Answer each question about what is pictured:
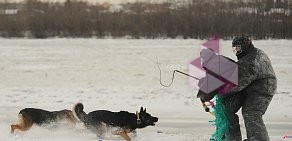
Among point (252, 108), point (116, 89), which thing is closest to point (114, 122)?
point (252, 108)

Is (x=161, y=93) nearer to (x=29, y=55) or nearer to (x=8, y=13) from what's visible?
(x=29, y=55)

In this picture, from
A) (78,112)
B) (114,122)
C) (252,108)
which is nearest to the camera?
(252,108)

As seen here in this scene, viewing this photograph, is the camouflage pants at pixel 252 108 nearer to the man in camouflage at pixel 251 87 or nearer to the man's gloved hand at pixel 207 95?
the man in camouflage at pixel 251 87

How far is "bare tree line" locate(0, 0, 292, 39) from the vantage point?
43188 millimetres

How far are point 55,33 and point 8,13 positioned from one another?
941 centimetres

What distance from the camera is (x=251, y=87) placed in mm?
6199

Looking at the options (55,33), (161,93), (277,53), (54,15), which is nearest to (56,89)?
(161,93)

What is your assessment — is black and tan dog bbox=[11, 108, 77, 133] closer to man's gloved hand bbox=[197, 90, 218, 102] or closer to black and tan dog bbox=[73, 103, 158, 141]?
black and tan dog bbox=[73, 103, 158, 141]

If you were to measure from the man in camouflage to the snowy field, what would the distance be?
68.1 inches

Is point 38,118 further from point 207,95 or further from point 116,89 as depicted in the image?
point 116,89

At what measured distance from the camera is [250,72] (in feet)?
19.6

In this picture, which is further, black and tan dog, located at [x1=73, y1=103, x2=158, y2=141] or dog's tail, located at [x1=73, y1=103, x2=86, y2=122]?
dog's tail, located at [x1=73, y1=103, x2=86, y2=122]

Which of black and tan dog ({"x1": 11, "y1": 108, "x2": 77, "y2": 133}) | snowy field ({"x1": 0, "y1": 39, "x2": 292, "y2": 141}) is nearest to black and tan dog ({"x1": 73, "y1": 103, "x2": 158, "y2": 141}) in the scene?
snowy field ({"x1": 0, "y1": 39, "x2": 292, "y2": 141})

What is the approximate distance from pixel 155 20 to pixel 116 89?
1304 inches
